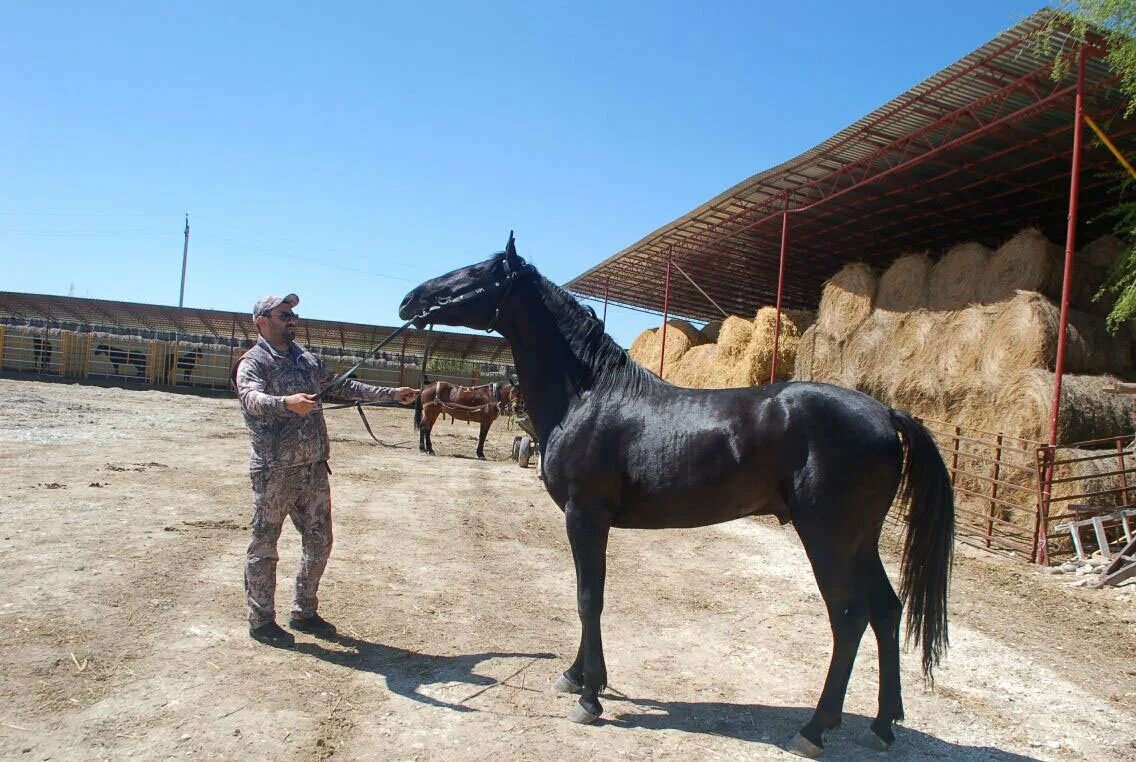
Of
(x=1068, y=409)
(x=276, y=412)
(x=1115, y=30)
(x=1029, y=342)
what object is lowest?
(x=276, y=412)

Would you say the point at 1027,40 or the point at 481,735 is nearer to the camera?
the point at 481,735

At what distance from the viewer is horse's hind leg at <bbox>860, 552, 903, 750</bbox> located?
9.91ft

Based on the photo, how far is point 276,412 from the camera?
11.6ft

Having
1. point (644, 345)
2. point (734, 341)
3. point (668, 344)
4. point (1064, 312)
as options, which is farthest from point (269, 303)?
point (644, 345)

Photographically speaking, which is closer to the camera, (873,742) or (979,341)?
(873,742)

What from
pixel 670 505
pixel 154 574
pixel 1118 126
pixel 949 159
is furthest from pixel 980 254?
pixel 154 574

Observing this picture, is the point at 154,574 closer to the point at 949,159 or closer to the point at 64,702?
the point at 64,702

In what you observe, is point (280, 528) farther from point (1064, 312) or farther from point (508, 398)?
point (508, 398)

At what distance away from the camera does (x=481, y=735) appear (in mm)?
2887

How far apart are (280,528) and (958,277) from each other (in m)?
10.8

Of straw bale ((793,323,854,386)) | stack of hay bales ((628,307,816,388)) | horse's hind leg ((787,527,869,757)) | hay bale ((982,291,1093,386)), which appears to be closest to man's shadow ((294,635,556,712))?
horse's hind leg ((787,527,869,757))

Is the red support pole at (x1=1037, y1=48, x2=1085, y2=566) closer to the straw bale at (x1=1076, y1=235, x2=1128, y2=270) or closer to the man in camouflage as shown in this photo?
the straw bale at (x1=1076, y1=235, x2=1128, y2=270)

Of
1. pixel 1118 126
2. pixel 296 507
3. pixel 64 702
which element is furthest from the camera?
pixel 1118 126

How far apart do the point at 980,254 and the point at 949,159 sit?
62.6 inches
